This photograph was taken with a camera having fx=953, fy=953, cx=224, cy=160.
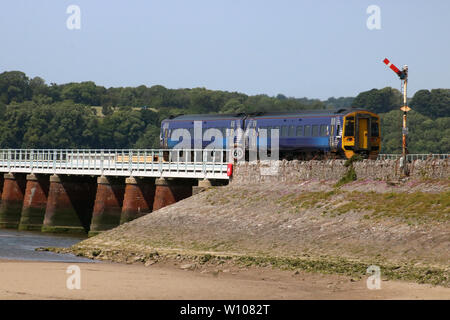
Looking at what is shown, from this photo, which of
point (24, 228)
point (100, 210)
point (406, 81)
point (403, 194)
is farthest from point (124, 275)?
point (24, 228)

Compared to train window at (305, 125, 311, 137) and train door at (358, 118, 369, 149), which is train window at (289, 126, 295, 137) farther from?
train door at (358, 118, 369, 149)

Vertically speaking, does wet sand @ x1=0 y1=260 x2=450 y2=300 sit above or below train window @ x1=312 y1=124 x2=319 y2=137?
below

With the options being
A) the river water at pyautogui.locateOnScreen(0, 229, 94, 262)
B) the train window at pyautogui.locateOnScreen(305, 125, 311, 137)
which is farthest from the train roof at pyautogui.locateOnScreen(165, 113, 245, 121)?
the river water at pyautogui.locateOnScreen(0, 229, 94, 262)

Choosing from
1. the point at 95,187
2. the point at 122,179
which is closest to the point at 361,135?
the point at 122,179

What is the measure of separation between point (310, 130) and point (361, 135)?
129 inches

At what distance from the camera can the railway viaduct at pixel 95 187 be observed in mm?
58812

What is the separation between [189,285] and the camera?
32.2 metres

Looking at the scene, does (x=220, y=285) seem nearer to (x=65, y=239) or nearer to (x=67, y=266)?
(x=67, y=266)

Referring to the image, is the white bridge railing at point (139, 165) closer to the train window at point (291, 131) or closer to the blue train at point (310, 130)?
the blue train at point (310, 130)

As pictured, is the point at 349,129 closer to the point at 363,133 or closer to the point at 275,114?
the point at 363,133

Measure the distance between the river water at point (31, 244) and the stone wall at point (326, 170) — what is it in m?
11.7

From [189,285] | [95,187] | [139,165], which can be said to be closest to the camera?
[189,285]

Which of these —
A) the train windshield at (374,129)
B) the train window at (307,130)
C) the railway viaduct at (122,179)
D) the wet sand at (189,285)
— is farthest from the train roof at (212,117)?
the wet sand at (189,285)

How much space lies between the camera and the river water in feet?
144
